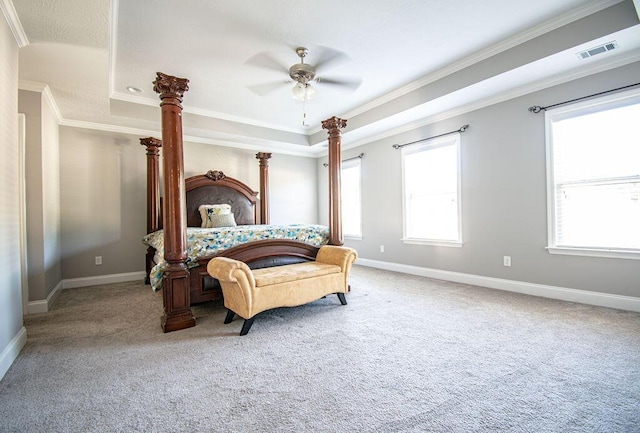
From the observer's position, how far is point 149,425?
1.39 m

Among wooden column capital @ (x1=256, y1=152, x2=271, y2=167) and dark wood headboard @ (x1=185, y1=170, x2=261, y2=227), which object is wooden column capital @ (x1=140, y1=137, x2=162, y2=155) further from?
wooden column capital @ (x1=256, y1=152, x2=271, y2=167)

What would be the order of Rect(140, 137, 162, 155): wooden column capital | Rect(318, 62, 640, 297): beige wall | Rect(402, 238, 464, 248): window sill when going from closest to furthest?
1. Rect(318, 62, 640, 297): beige wall
2. Rect(402, 238, 464, 248): window sill
3. Rect(140, 137, 162, 155): wooden column capital

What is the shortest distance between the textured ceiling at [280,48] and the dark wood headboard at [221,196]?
47.6 inches

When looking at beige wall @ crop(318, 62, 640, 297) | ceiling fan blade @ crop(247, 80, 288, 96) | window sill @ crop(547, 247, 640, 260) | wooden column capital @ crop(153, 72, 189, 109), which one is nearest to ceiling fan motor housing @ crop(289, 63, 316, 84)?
ceiling fan blade @ crop(247, 80, 288, 96)

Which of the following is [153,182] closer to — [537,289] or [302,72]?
[302,72]

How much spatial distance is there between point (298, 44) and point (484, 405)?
3.26m

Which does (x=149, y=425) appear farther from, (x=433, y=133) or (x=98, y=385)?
(x=433, y=133)

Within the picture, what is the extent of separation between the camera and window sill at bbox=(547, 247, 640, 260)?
282 centimetres

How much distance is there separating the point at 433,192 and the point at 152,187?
4.40 meters

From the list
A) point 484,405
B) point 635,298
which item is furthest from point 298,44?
point 635,298

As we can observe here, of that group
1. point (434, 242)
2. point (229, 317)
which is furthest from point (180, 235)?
point (434, 242)

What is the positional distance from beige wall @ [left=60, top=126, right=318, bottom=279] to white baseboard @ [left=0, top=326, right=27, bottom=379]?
2.37 meters

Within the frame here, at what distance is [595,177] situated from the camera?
9.98 feet

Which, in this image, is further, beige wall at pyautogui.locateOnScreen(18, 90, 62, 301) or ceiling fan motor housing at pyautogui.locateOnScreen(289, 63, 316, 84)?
beige wall at pyautogui.locateOnScreen(18, 90, 62, 301)
